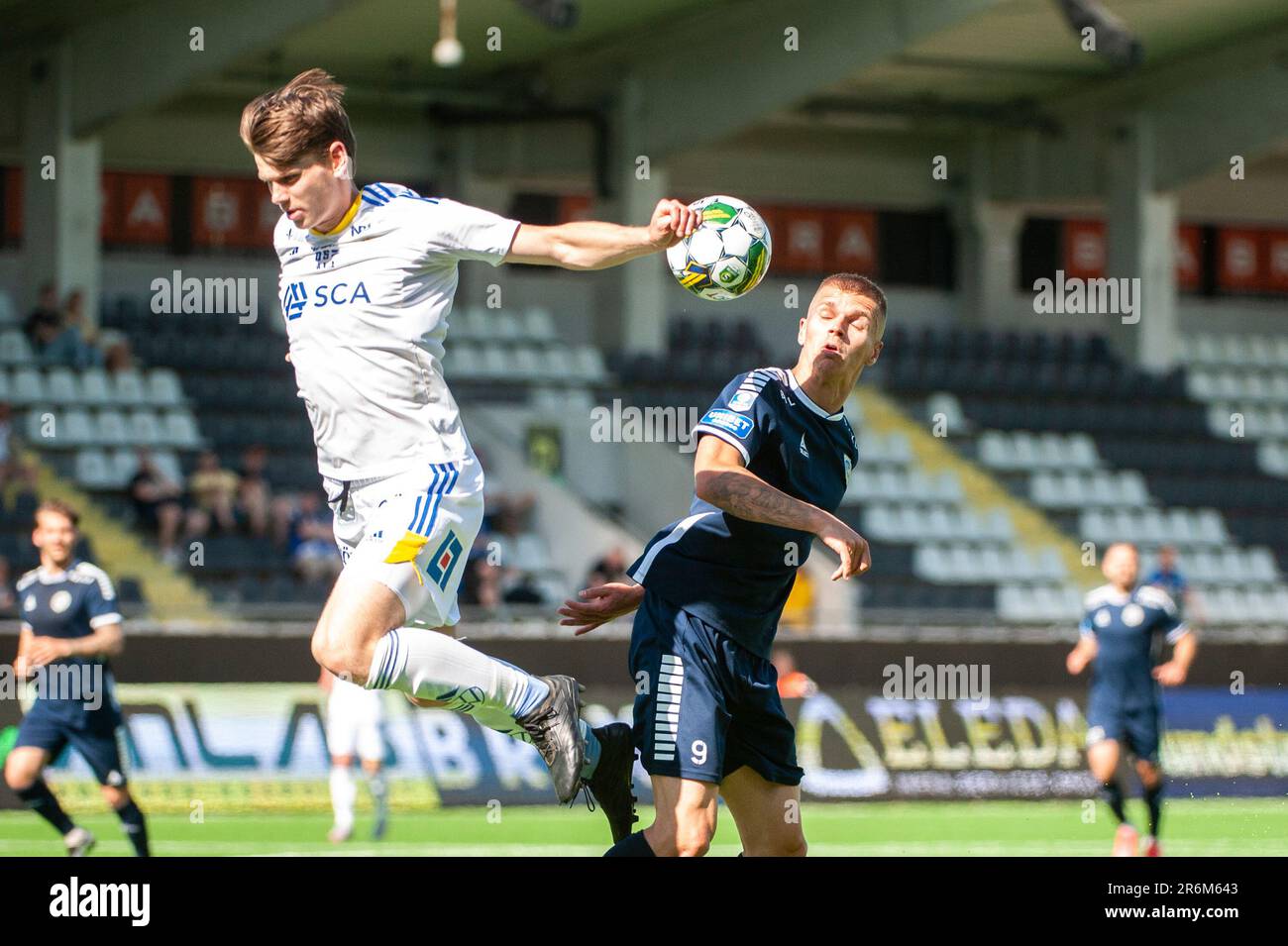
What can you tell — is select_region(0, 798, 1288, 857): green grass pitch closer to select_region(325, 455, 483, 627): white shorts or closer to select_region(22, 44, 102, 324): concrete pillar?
select_region(325, 455, 483, 627): white shorts

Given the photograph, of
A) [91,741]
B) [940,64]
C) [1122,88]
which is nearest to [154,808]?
[91,741]

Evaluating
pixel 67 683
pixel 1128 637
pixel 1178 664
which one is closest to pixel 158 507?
pixel 67 683

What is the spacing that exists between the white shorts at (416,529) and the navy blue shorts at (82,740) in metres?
4.71

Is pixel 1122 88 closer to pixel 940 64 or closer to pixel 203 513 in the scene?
pixel 940 64

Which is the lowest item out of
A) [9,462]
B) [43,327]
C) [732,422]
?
[9,462]

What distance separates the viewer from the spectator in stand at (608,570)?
Result: 709 inches

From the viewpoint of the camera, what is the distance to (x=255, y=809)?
1303cm

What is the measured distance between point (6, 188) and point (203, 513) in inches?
264

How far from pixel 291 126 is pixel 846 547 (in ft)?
6.67

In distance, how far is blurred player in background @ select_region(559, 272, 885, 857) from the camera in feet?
18.9

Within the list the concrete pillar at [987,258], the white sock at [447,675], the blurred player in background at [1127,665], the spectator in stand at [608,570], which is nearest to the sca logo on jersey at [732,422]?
the white sock at [447,675]

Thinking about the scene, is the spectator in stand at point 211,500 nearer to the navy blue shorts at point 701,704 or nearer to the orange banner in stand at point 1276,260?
the navy blue shorts at point 701,704

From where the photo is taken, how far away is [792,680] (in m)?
14.5

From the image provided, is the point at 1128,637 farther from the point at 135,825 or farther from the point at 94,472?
the point at 94,472
